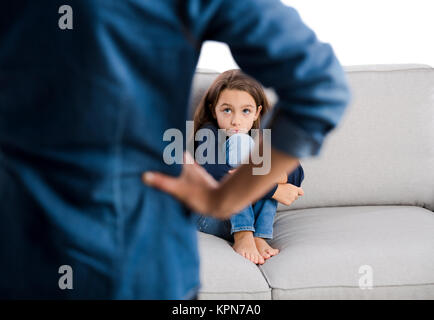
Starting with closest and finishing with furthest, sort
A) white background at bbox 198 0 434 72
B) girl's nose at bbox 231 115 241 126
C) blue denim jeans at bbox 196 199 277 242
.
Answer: blue denim jeans at bbox 196 199 277 242
girl's nose at bbox 231 115 241 126
white background at bbox 198 0 434 72

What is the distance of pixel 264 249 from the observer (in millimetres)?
1805

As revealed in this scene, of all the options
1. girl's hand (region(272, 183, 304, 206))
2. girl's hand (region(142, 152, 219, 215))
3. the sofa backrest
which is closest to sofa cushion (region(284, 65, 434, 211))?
the sofa backrest

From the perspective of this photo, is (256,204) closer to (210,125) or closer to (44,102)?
(210,125)

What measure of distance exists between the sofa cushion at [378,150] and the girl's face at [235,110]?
311 mm

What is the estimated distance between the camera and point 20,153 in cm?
52

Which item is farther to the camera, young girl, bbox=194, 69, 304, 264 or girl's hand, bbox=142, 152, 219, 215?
young girl, bbox=194, 69, 304, 264

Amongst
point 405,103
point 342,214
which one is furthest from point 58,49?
point 405,103

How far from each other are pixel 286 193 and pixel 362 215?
311 mm

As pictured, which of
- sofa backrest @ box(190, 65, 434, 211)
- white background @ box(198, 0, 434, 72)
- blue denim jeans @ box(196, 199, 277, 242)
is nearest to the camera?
blue denim jeans @ box(196, 199, 277, 242)

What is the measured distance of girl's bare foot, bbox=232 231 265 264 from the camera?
1.74m

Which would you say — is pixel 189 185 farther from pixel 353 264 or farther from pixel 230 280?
pixel 353 264

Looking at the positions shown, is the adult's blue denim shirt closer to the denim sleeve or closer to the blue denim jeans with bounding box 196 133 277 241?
the denim sleeve

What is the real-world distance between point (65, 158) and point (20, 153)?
5 centimetres

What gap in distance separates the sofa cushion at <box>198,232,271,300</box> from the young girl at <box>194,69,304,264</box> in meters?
0.20
